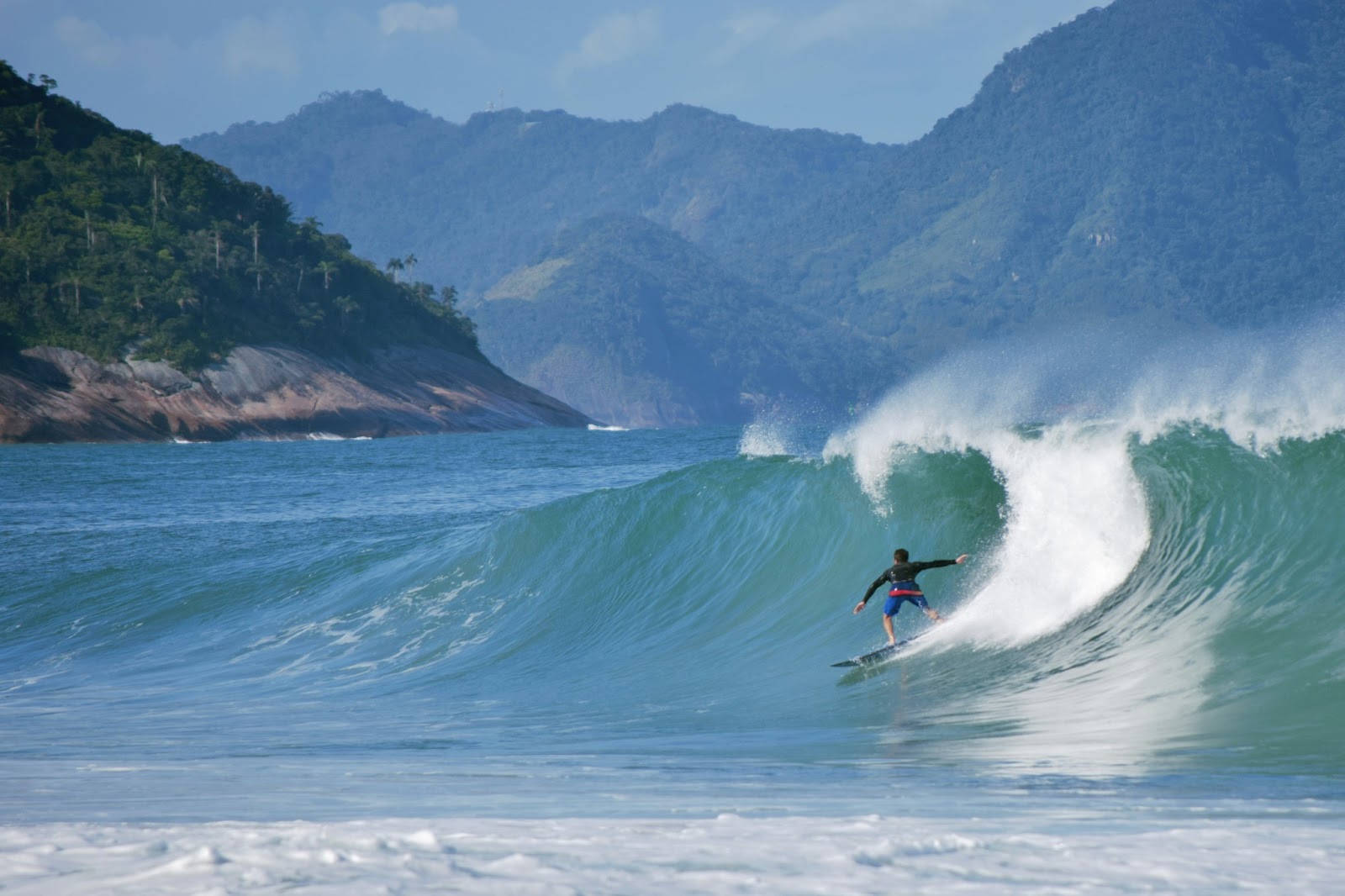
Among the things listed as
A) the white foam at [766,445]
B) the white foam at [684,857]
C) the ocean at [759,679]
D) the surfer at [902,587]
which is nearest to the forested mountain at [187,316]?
the ocean at [759,679]

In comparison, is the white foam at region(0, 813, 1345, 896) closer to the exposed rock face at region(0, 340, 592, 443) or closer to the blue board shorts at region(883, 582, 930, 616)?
the blue board shorts at region(883, 582, 930, 616)

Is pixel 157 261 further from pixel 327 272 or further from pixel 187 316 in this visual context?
pixel 327 272

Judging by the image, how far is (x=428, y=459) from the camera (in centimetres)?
5731

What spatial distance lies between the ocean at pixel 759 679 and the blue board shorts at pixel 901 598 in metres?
0.46

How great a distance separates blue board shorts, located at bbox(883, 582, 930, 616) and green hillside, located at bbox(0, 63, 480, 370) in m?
84.4

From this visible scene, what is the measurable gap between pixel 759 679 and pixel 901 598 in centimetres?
143

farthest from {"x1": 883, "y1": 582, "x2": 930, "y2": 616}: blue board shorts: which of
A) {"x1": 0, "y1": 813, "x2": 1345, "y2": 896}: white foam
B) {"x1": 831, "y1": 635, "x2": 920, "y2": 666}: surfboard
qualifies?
{"x1": 0, "y1": 813, "x2": 1345, "y2": 896}: white foam

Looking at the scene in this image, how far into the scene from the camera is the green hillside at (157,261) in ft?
304

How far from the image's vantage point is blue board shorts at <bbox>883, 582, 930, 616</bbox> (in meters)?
11.4

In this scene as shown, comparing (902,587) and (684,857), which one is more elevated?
(902,587)

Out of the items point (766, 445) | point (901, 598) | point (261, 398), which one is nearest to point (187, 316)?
point (261, 398)

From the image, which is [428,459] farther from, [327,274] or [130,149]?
[130,149]

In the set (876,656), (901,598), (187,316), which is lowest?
(876,656)

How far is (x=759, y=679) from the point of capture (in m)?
11.7
